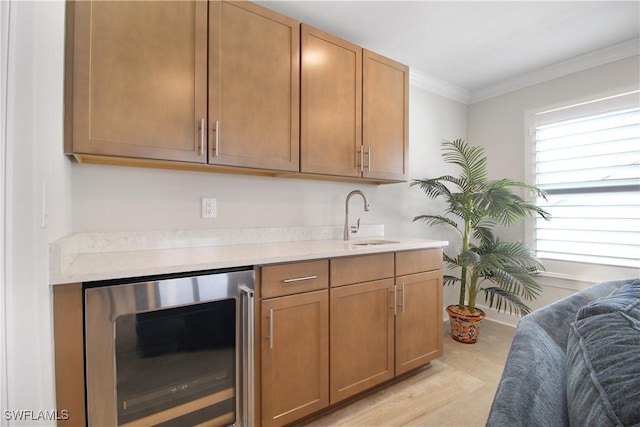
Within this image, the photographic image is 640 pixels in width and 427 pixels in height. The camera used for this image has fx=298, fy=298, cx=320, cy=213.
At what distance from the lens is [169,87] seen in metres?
1.46

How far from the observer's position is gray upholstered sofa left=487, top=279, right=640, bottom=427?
1.60 feet

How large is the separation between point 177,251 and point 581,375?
5.50 feet

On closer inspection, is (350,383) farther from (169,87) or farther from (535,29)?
(535,29)

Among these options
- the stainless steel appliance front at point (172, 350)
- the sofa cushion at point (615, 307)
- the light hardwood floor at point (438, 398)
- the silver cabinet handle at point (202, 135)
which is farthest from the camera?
the light hardwood floor at point (438, 398)

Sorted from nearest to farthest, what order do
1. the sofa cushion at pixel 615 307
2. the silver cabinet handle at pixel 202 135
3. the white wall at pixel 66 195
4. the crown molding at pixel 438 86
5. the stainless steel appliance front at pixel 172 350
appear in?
the sofa cushion at pixel 615 307, the white wall at pixel 66 195, the stainless steel appliance front at pixel 172 350, the silver cabinet handle at pixel 202 135, the crown molding at pixel 438 86

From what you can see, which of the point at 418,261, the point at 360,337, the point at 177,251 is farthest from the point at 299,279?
the point at 418,261

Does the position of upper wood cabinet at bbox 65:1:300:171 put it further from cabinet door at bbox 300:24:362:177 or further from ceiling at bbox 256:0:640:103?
ceiling at bbox 256:0:640:103

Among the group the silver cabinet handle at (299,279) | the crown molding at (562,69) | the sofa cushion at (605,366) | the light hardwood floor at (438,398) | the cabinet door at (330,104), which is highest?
the crown molding at (562,69)

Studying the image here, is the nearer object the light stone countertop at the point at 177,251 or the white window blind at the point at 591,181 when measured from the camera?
the light stone countertop at the point at 177,251

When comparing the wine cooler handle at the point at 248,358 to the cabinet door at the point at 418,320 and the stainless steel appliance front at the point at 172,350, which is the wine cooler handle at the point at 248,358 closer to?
the stainless steel appliance front at the point at 172,350

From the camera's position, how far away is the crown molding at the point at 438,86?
297cm

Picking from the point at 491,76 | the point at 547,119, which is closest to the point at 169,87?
the point at 491,76

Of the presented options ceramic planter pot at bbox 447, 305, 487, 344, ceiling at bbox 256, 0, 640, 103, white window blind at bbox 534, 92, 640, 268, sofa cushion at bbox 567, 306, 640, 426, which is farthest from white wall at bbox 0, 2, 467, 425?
sofa cushion at bbox 567, 306, 640, 426

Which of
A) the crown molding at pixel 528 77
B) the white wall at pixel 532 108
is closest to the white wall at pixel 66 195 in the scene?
the crown molding at pixel 528 77
